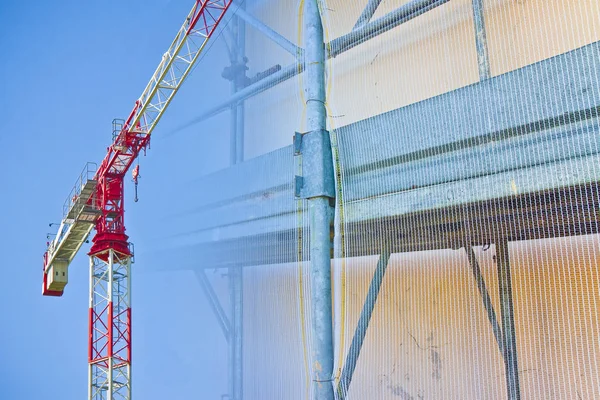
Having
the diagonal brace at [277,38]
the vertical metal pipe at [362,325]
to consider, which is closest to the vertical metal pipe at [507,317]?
the vertical metal pipe at [362,325]

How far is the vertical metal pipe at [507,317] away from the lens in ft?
21.8

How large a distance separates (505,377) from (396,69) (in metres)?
4.02

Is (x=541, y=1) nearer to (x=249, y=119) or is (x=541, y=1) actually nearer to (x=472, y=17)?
(x=472, y=17)

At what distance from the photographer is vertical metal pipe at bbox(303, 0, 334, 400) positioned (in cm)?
727

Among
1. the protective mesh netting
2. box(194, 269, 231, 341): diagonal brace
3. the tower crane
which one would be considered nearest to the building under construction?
the protective mesh netting

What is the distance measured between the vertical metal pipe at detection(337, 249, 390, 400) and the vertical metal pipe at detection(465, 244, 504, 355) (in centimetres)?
107

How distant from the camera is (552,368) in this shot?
621 centimetres

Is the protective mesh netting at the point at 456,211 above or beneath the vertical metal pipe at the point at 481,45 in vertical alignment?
beneath

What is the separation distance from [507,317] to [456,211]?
145 centimetres

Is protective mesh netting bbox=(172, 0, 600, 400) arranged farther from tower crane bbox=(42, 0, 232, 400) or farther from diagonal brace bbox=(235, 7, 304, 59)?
tower crane bbox=(42, 0, 232, 400)

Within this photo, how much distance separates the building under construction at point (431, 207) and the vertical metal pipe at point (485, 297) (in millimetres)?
26

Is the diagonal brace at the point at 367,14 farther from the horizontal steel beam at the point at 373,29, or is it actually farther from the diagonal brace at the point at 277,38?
the diagonal brace at the point at 277,38

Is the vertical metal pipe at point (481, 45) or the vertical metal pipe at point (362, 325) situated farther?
the vertical metal pipe at point (362, 325)

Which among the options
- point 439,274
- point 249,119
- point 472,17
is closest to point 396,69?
point 472,17
